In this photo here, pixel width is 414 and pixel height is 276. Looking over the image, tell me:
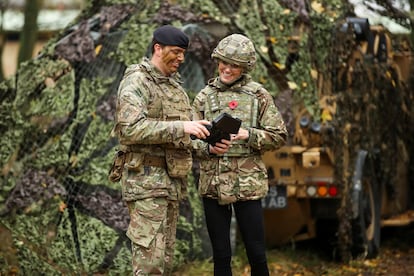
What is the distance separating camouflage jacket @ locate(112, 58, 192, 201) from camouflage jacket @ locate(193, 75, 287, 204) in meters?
0.26

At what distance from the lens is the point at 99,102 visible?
26.1 feet

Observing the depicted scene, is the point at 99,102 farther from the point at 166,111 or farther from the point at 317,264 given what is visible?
the point at 166,111

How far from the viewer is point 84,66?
26.7ft

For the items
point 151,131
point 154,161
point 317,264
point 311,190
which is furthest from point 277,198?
point 151,131

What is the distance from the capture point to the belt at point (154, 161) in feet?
17.1

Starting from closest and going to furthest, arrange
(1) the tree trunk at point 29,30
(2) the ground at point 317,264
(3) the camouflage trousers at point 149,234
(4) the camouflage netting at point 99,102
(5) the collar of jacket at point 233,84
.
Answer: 1. (3) the camouflage trousers at point 149,234
2. (5) the collar of jacket at point 233,84
3. (4) the camouflage netting at point 99,102
4. (2) the ground at point 317,264
5. (1) the tree trunk at point 29,30

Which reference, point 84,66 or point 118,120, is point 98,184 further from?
point 118,120

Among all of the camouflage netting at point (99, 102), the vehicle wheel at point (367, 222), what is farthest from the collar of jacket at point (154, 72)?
the vehicle wheel at point (367, 222)

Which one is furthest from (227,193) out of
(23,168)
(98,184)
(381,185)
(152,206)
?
(381,185)

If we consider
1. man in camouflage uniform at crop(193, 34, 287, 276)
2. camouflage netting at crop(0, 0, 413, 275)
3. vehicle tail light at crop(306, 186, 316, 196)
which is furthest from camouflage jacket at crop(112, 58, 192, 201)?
vehicle tail light at crop(306, 186, 316, 196)

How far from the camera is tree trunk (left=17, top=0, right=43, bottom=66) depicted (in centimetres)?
1503

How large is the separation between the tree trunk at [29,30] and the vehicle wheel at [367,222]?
7894 millimetres

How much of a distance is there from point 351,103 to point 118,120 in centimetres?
379

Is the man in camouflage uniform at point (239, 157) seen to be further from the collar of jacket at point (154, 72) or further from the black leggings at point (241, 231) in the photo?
the collar of jacket at point (154, 72)
